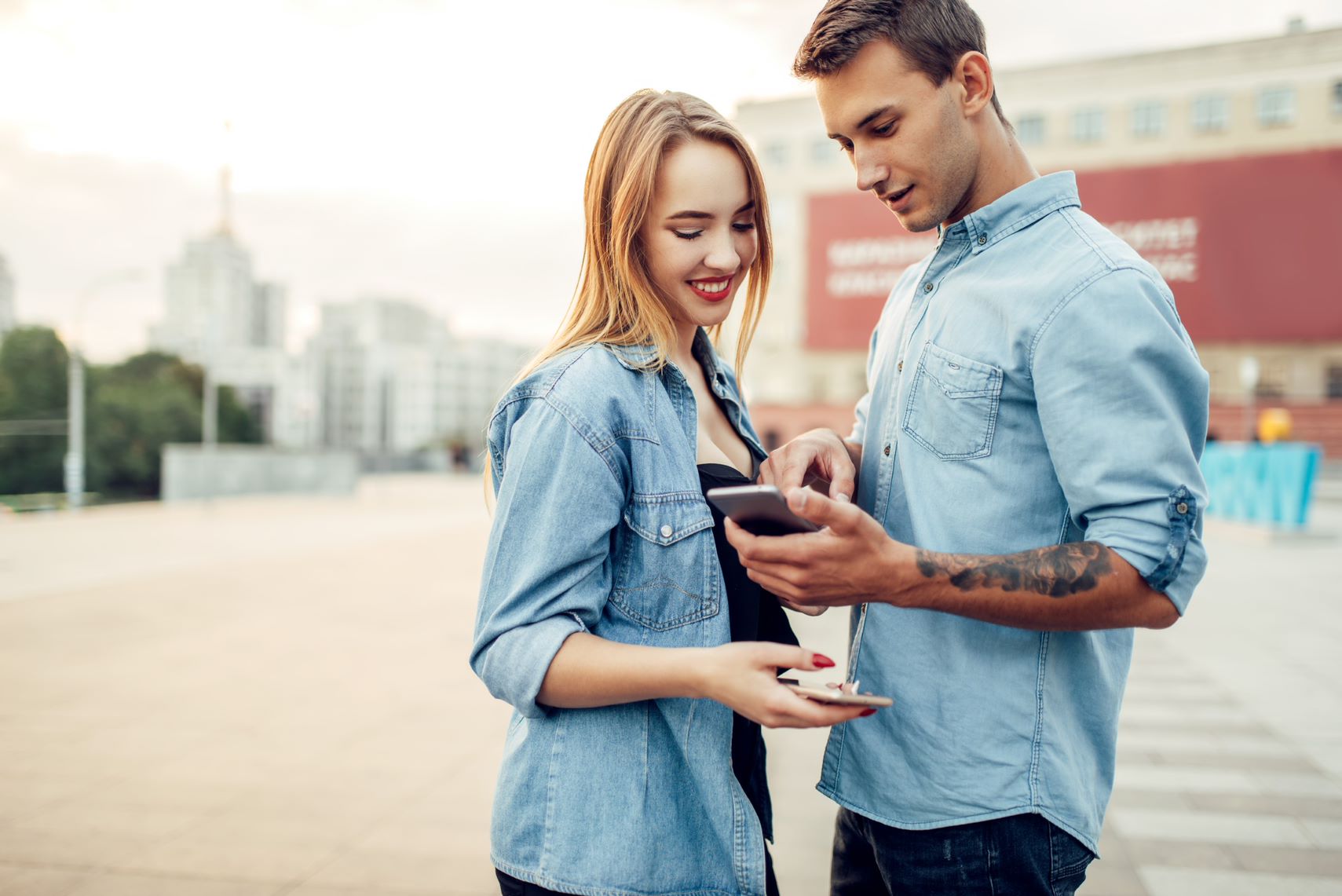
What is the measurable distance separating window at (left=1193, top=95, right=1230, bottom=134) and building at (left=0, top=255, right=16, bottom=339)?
220ft

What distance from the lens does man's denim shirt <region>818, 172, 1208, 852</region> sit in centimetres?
134

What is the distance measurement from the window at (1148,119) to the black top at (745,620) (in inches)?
1800

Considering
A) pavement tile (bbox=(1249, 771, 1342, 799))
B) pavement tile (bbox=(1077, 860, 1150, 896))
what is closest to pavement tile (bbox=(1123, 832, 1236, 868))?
pavement tile (bbox=(1077, 860, 1150, 896))

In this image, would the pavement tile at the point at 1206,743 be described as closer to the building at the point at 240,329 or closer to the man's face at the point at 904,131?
the man's face at the point at 904,131

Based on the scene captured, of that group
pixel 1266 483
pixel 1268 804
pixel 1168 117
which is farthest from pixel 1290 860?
pixel 1168 117

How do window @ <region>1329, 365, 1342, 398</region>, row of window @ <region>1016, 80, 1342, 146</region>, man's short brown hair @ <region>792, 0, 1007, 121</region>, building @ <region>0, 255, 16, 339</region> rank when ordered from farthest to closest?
1. building @ <region>0, 255, 16, 339</region>
2. row of window @ <region>1016, 80, 1342, 146</region>
3. window @ <region>1329, 365, 1342, 398</region>
4. man's short brown hair @ <region>792, 0, 1007, 121</region>

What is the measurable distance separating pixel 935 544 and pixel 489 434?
29.3 inches

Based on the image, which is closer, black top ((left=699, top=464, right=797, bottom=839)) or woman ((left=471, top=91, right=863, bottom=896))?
woman ((left=471, top=91, right=863, bottom=896))

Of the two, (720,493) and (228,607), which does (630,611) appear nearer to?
(720,493)

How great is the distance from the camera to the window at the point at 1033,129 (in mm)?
41406

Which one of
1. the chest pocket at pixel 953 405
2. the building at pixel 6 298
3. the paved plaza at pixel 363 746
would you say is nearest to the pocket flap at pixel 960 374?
the chest pocket at pixel 953 405

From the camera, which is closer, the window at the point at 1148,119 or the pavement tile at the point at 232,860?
the pavement tile at the point at 232,860

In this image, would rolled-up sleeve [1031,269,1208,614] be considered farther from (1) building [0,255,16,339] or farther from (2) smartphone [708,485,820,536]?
(1) building [0,255,16,339]

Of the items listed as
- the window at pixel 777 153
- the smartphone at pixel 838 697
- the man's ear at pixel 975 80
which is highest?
the window at pixel 777 153
